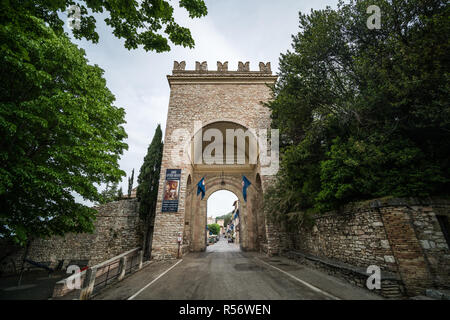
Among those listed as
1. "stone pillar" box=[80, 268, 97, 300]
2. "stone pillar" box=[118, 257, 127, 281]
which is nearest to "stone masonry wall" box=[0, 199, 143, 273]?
"stone pillar" box=[118, 257, 127, 281]

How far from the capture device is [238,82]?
15.1 meters

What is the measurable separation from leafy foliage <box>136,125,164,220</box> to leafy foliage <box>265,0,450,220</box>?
9621mm

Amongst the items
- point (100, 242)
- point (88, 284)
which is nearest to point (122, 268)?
point (88, 284)

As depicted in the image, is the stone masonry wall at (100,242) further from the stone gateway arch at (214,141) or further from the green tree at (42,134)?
the green tree at (42,134)

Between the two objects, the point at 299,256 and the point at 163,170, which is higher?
the point at 163,170

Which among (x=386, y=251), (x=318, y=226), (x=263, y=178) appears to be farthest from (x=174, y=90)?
(x=386, y=251)

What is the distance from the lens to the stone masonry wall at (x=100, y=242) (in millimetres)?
11789

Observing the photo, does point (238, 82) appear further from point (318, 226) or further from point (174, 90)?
point (318, 226)

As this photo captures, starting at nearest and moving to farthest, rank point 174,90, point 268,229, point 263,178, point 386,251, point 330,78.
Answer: point 386,251 < point 330,78 < point 268,229 < point 263,178 < point 174,90

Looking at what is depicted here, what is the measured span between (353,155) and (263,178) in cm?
724

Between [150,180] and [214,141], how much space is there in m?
6.21

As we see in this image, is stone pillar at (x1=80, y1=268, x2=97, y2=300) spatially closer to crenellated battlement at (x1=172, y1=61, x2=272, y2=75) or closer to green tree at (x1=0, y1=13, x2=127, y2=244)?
green tree at (x1=0, y1=13, x2=127, y2=244)

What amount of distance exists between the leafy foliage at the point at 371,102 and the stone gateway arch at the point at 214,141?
15.1 ft

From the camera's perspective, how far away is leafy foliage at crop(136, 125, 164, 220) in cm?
1300
